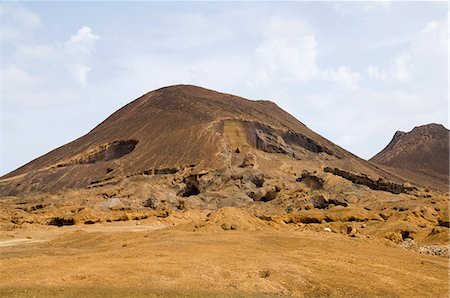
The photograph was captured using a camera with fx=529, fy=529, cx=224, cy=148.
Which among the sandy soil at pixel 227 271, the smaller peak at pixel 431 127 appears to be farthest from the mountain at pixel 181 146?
the smaller peak at pixel 431 127

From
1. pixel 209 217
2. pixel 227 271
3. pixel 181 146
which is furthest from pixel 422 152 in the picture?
pixel 227 271

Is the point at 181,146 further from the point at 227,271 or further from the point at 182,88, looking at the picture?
the point at 227,271

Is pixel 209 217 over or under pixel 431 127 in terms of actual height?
under

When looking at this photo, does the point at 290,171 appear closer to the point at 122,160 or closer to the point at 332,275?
the point at 122,160

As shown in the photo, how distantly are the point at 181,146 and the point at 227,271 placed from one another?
6116 centimetres

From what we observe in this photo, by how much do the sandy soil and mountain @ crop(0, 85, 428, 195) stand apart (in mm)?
41596

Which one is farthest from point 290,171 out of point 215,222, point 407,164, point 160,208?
point 407,164

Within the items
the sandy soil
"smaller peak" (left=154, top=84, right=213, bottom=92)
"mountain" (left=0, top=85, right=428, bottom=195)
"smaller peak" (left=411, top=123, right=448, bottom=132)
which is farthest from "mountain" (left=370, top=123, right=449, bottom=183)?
the sandy soil

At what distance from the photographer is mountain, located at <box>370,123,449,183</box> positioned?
136250 millimetres

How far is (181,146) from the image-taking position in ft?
245

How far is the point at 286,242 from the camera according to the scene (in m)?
19.7

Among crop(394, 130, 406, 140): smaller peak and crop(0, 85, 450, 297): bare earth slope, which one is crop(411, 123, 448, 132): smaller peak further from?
crop(0, 85, 450, 297): bare earth slope

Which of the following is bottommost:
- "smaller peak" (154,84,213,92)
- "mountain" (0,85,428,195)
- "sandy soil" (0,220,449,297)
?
"sandy soil" (0,220,449,297)

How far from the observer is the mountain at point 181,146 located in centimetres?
7025
